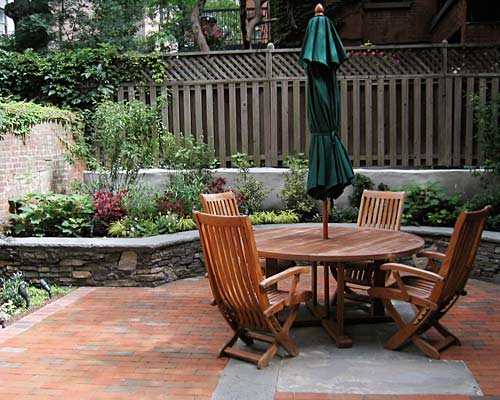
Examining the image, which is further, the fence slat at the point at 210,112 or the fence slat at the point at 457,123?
the fence slat at the point at 210,112

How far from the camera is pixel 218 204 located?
5973mm

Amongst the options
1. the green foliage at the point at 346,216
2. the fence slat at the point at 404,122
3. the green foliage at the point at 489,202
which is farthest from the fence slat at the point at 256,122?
the green foliage at the point at 489,202

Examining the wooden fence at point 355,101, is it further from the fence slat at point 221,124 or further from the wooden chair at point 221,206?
the wooden chair at point 221,206

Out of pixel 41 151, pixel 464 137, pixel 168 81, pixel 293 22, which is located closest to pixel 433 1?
pixel 293 22

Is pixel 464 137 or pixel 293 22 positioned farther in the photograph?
pixel 293 22

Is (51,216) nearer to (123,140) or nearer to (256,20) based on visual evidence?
(123,140)

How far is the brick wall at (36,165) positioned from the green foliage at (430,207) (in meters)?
4.89

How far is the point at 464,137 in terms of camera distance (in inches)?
347

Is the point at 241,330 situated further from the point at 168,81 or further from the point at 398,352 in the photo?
the point at 168,81

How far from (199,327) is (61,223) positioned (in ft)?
9.52

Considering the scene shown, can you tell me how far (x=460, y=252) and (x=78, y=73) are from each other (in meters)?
6.86

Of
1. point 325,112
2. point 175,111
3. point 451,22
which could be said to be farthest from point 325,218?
point 451,22

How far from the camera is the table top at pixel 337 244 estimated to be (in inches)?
174

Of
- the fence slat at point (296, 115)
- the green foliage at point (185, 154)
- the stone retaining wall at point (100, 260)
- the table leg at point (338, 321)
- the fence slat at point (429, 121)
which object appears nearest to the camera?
the table leg at point (338, 321)
